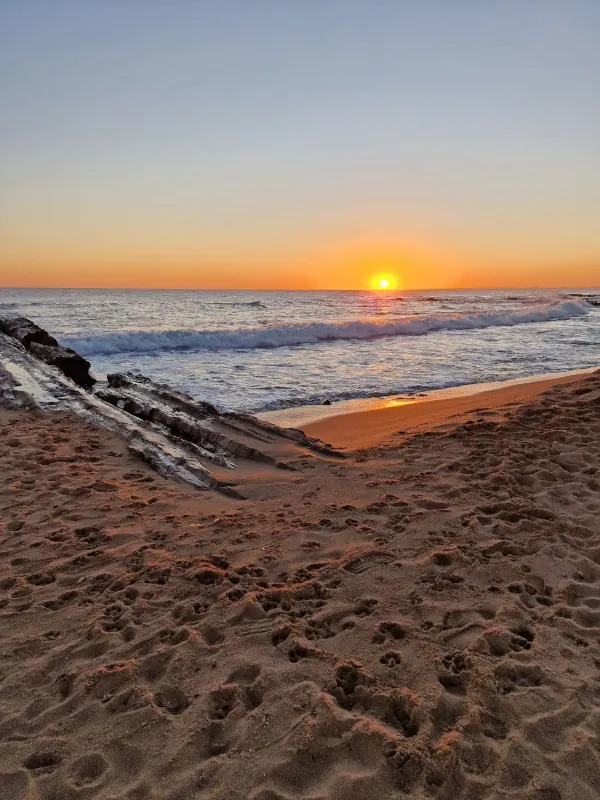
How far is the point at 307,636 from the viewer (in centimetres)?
316

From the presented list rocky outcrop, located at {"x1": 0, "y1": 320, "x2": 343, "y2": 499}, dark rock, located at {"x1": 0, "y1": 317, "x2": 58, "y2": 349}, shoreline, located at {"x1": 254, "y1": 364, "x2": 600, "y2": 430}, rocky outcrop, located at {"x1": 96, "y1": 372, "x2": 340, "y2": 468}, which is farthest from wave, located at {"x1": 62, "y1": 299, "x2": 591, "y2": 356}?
rocky outcrop, located at {"x1": 96, "y1": 372, "x2": 340, "y2": 468}

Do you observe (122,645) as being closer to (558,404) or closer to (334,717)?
(334,717)

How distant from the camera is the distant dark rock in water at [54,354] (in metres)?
11.7

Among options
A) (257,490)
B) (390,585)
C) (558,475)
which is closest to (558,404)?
(558,475)

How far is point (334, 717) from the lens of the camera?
2.53 meters

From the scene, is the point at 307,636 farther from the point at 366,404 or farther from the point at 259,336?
the point at 259,336

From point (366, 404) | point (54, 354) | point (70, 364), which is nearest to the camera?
point (366, 404)

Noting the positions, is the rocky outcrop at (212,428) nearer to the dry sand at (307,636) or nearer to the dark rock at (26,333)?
the dry sand at (307,636)

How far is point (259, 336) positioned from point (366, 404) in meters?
14.4

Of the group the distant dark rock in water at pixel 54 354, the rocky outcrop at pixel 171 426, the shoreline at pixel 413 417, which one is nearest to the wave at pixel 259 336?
the distant dark rock in water at pixel 54 354

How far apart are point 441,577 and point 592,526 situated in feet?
5.29

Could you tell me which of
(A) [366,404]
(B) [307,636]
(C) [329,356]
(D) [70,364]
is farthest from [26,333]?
(B) [307,636]

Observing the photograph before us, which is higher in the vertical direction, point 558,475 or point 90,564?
point 558,475

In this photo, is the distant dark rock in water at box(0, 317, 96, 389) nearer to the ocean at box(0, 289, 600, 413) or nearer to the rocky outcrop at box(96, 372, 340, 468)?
the ocean at box(0, 289, 600, 413)
